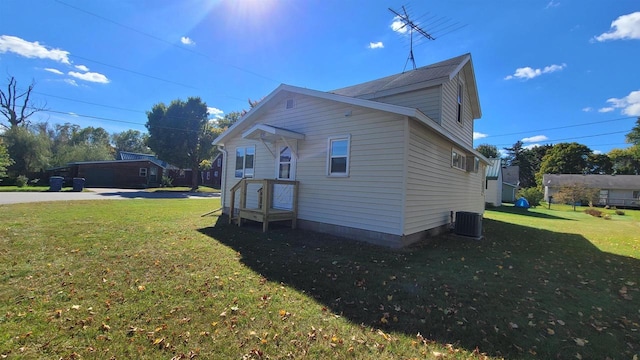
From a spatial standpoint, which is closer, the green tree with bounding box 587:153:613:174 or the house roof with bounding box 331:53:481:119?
the house roof with bounding box 331:53:481:119

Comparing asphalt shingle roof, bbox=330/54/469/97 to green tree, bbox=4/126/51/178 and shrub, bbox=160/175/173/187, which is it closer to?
→ shrub, bbox=160/175/173/187

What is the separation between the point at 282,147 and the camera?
9.62 metres

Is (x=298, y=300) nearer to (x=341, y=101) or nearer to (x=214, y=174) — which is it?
(x=341, y=101)

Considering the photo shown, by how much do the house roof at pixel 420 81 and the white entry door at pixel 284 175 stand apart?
382 cm

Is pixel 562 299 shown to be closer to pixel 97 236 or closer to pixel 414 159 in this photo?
pixel 414 159

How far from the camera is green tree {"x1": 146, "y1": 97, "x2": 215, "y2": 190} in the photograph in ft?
94.0

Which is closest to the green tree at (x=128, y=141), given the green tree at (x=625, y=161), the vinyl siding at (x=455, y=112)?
the vinyl siding at (x=455, y=112)

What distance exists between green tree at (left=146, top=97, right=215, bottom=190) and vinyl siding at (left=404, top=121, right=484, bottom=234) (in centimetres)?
2736

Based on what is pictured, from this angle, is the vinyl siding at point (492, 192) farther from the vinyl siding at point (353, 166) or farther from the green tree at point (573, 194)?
the vinyl siding at point (353, 166)

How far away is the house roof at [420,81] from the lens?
9352 mm

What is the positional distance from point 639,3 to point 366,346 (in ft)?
57.5

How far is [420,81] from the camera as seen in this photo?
9.48 meters

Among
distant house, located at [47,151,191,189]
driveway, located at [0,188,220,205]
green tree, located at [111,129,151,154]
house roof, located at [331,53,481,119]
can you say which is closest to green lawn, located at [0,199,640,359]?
house roof, located at [331,53,481,119]

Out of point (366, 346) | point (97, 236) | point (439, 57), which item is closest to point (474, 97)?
point (439, 57)
